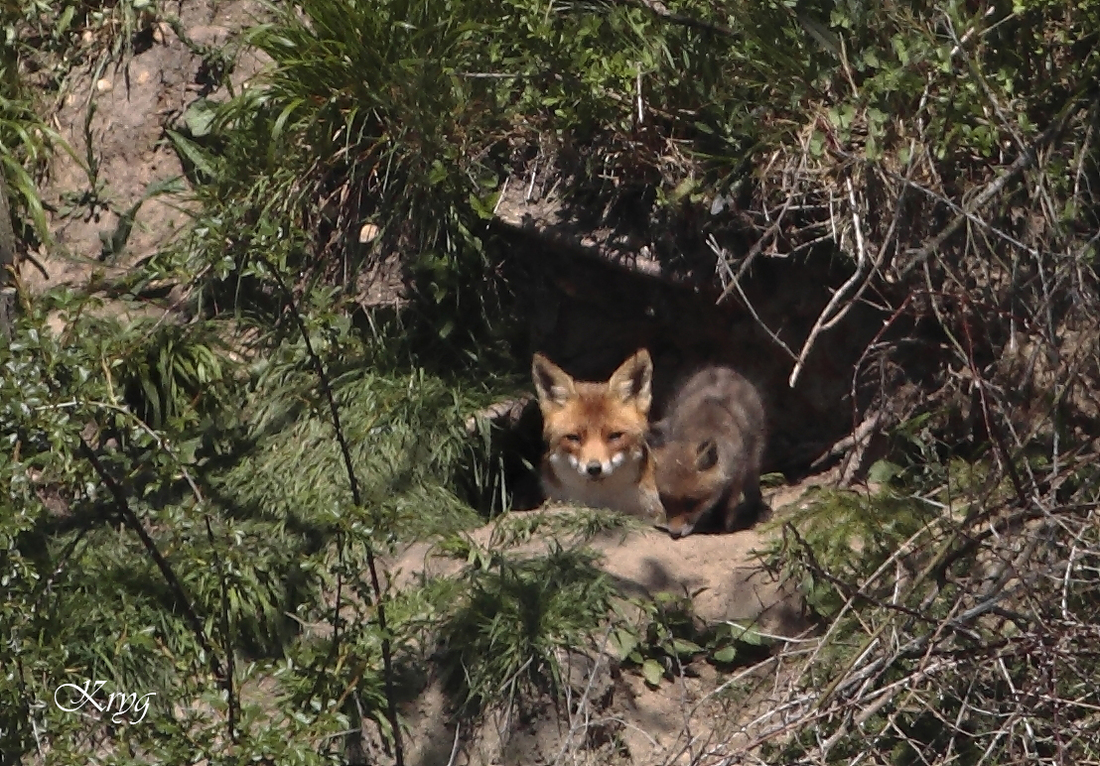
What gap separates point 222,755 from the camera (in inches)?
168

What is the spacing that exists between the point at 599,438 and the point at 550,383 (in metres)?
0.36

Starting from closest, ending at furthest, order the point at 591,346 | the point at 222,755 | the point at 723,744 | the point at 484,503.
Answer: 1. the point at 222,755
2. the point at 723,744
3. the point at 484,503
4. the point at 591,346

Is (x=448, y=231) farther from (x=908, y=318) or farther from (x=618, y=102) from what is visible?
(x=908, y=318)

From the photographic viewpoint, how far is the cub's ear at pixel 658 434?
743cm

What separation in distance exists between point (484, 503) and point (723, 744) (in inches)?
108

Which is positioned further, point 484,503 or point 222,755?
point 484,503

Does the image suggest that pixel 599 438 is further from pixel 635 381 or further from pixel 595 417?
pixel 635 381

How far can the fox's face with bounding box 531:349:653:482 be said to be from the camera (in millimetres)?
7059

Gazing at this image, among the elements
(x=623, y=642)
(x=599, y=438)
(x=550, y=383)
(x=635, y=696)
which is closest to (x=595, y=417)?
(x=599, y=438)

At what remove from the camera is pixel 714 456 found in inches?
273

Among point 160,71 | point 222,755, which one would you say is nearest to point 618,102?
point 160,71

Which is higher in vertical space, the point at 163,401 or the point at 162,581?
the point at 163,401

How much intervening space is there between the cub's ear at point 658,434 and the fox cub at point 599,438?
149mm
